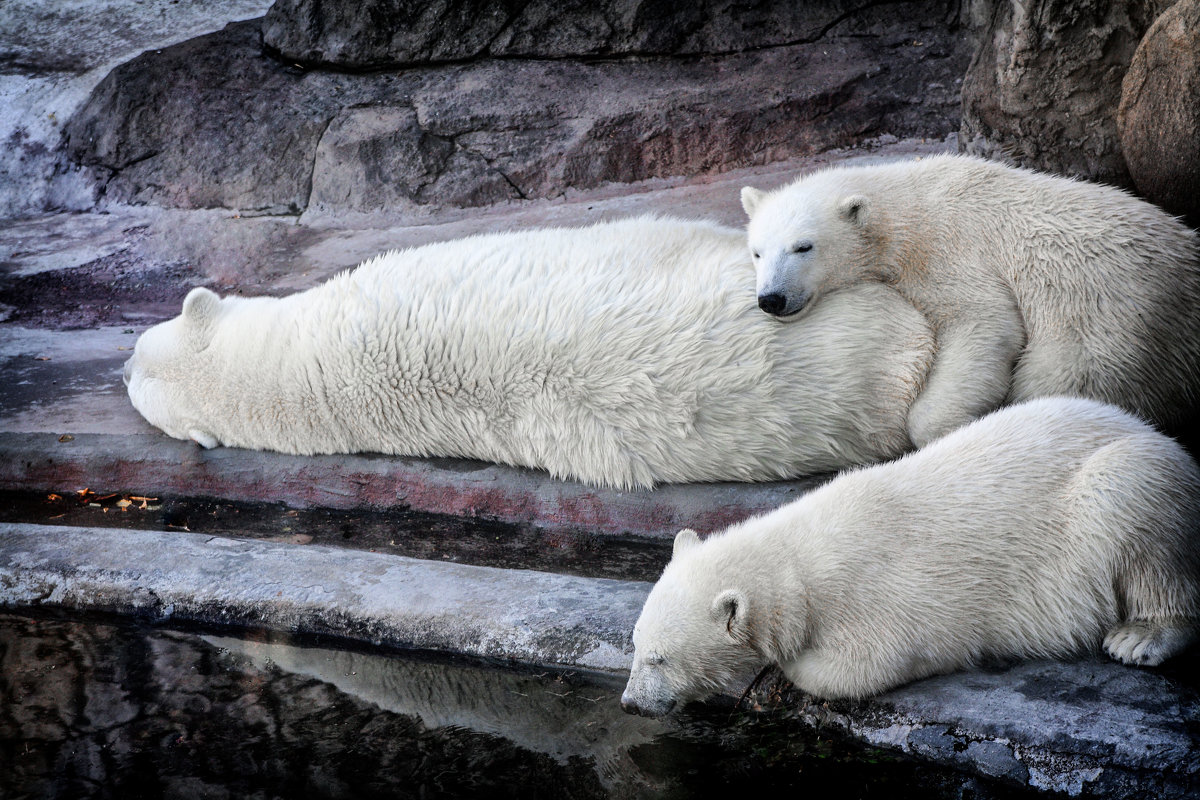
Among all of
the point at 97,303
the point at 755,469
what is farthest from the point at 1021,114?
the point at 97,303

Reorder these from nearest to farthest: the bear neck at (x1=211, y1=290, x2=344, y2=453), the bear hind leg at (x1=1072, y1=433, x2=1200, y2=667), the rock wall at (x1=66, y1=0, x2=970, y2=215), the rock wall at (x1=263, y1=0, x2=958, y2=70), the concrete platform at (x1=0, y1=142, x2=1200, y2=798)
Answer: the concrete platform at (x1=0, y1=142, x2=1200, y2=798)
the bear hind leg at (x1=1072, y1=433, x2=1200, y2=667)
the bear neck at (x1=211, y1=290, x2=344, y2=453)
the rock wall at (x1=66, y1=0, x2=970, y2=215)
the rock wall at (x1=263, y1=0, x2=958, y2=70)

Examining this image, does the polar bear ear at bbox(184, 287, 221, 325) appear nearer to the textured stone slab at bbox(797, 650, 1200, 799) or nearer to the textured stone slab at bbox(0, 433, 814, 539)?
the textured stone slab at bbox(0, 433, 814, 539)

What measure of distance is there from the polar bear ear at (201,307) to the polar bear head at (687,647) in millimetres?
2695

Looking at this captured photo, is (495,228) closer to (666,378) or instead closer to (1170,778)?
(666,378)

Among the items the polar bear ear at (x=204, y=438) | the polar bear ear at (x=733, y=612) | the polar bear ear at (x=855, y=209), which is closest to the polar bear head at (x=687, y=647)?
the polar bear ear at (x=733, y=612)

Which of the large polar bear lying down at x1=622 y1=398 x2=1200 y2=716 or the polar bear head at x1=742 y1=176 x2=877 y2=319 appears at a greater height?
the polar bear head at x1=742 y1=176 x2=877 y2=319

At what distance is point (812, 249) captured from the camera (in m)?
3.90

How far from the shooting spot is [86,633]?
150 inches

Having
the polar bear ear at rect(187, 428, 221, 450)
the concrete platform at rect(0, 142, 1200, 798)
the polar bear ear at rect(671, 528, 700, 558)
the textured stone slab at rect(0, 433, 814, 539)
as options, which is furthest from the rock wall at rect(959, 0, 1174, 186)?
the polar bear ear at rect(187, 428, 221, 450)

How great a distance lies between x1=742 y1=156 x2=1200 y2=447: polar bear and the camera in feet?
11.9

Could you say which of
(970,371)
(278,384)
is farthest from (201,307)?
(970,371)

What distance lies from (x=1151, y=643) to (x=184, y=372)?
3749mm

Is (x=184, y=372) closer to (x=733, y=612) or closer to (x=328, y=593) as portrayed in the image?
(x=328, y=593)

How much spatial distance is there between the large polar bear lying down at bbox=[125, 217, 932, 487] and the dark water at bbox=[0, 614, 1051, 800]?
41.4 inches
